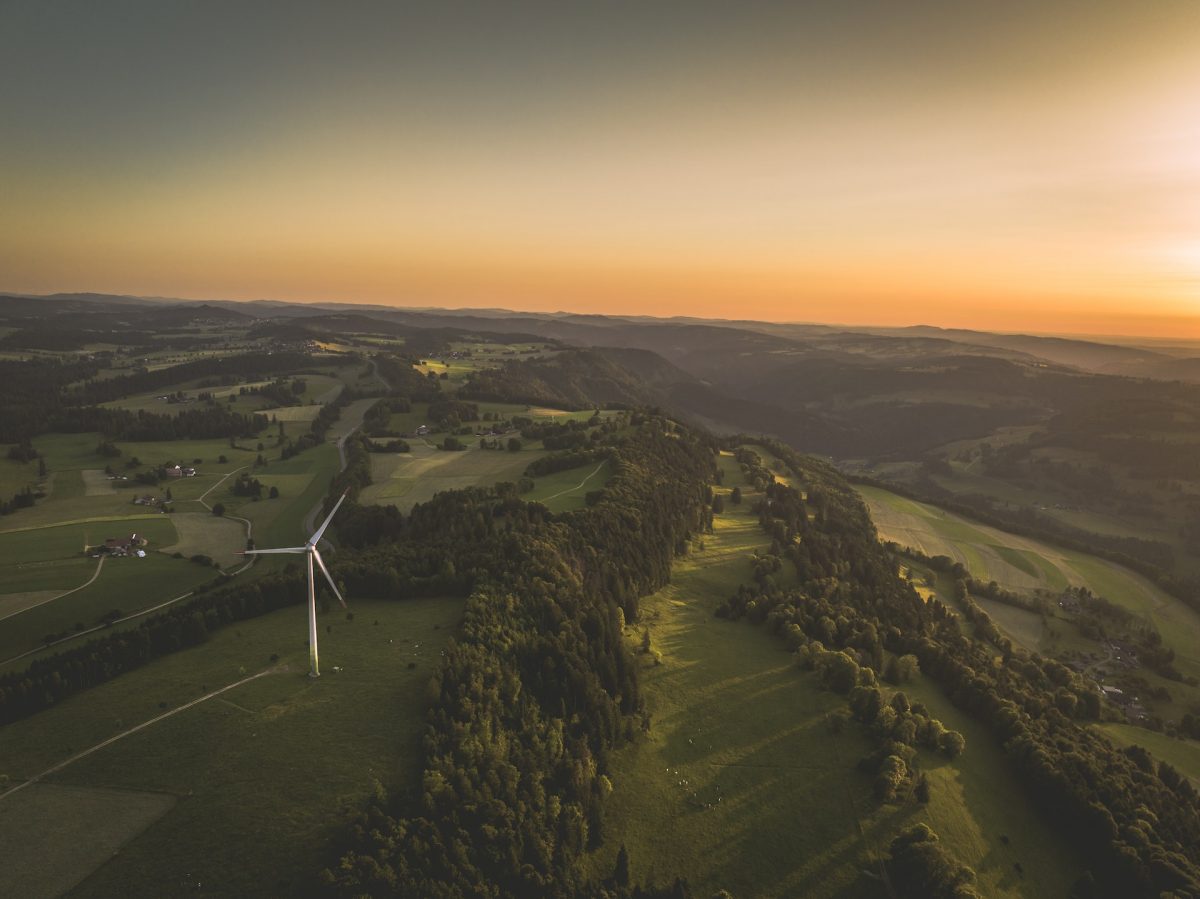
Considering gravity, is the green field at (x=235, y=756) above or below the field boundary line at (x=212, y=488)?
above

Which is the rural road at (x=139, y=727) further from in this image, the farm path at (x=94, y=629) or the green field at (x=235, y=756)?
the farm path at (x=94, y=629)

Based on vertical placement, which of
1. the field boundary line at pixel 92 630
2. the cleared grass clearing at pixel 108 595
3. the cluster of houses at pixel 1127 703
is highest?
the cleared grass clearing at pixel 108 595

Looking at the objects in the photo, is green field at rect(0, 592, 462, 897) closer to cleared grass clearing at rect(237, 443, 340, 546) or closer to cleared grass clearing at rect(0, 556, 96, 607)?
cleared grass clearing at rect(0, 556, 96, 607)

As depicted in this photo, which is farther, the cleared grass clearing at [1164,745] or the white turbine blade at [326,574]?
the cleared grass clearing at [1164,745]

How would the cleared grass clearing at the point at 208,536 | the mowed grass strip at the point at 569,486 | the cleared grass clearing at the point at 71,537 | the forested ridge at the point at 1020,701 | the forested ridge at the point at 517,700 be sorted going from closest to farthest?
the forested ridge at the point at 517,700, the forested ridge at the point at 1020,701, the cleared grass clearing at the point at 71,537, the cleared grass clearing at the point at 208,536, the mowed grass strip at the point at 569,486

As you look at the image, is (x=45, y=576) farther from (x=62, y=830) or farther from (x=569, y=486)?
(x=569, y=486)

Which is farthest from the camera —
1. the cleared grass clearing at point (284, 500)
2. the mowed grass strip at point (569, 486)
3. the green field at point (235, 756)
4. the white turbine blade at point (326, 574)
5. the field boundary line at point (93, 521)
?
the cleared grass clearing at point (284, 500)

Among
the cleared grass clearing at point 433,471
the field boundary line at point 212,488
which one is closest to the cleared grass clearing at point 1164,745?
the cleared grass clearing at point 433,471

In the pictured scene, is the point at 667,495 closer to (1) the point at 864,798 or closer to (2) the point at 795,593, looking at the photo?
(2) the point at 795,593
